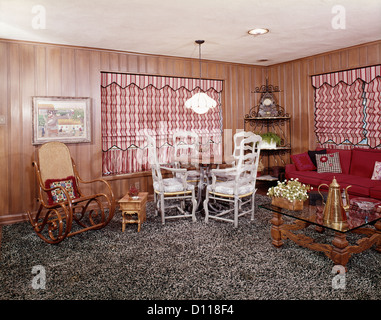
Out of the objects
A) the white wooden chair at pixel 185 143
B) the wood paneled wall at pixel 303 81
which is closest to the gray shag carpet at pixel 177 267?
the white wooden chair at pixel 185 143

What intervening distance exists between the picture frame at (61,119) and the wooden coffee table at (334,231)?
315 centimetres

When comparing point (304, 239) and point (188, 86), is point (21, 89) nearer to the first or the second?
point (188, 86)

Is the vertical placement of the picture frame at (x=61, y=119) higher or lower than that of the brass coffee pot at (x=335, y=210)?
higher

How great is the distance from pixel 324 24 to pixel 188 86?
265 cm

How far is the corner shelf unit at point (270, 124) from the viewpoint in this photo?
6348 mm

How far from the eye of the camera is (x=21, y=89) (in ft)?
14.6

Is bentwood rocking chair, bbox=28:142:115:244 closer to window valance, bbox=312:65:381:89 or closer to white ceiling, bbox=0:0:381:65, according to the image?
white ceiling, bbox=0:0:381:65

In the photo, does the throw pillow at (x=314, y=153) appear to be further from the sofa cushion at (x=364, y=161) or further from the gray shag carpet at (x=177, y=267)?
the gray shag carpet at (x=177, y=267)


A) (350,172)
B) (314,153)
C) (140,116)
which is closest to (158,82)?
(140,116)

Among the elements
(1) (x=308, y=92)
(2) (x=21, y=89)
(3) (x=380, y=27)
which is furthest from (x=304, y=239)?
(2) (x=21, y=89)

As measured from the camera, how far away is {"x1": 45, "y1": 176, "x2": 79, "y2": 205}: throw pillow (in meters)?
3.98

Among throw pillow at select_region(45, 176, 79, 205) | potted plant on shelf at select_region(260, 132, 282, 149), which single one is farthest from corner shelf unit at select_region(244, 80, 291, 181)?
throw pillow at select_region(45, 176, 79, 205)

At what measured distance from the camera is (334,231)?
9.92 ft

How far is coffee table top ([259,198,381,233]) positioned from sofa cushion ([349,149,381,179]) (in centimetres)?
163
